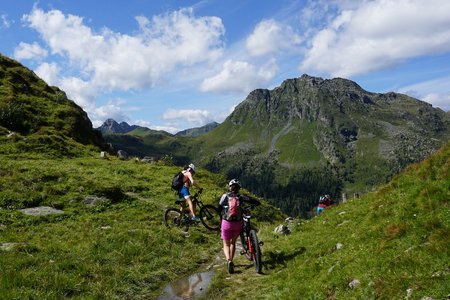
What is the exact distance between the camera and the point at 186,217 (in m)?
22.2

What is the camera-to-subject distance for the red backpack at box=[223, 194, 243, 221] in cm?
1542

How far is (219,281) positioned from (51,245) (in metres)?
7.28

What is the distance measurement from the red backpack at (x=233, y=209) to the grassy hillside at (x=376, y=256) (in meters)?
2.22

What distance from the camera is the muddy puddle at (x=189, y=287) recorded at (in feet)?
44.7

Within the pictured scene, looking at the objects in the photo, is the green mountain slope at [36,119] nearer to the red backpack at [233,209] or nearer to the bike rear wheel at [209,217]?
the bike rear wheel at [209,217]

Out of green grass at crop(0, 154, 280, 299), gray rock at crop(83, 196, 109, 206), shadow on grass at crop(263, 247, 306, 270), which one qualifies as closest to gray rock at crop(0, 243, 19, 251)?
green grass at crop(0, 154, 280, 299)

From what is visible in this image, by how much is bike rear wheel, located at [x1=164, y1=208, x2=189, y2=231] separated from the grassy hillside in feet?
19.0

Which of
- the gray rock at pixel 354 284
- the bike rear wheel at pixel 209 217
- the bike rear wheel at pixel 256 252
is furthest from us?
the bike rear wheel at pixel 209 217

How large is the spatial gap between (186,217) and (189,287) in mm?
7862

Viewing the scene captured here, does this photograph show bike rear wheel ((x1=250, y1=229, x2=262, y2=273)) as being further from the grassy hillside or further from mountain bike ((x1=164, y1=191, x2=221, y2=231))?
mountain bike ((x1=164, y1=191, x2=221, y2=231))

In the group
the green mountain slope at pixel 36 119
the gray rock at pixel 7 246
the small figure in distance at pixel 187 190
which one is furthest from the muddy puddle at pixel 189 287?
the green mountain slope at pixel 36 119

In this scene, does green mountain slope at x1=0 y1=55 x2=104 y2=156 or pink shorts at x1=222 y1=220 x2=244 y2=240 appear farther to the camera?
green mountain slope at x1=0 y1=55 x2=104 y2=156

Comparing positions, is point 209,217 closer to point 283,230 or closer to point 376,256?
point 283,230

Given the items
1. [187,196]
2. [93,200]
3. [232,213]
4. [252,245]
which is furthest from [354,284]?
[93,200]
